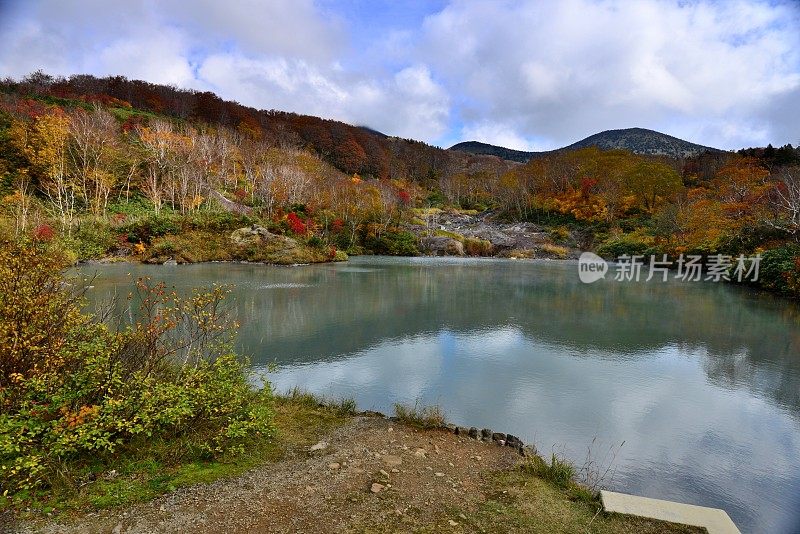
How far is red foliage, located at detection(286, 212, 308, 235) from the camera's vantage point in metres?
33.3

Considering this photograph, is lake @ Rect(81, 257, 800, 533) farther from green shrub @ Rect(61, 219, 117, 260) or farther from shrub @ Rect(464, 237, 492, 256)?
shrub @ Rect(464, 237, 492, 256)

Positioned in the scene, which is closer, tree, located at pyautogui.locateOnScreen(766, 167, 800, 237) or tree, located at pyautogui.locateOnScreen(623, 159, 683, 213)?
tree, located at pyautogui.locateOnScreen(766, 167, 800, 237)

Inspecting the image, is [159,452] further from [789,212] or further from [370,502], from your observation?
[789,212]

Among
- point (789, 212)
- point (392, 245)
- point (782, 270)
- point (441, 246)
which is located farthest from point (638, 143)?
point (782, 270)

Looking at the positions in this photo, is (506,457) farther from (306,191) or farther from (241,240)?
(306,191)

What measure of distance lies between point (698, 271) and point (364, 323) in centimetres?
2493

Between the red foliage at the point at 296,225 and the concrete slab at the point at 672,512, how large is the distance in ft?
102

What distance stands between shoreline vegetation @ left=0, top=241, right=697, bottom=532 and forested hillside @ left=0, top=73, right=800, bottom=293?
14.8 m

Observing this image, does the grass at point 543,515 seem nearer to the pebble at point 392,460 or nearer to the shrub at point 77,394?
the pebble at point 392,460

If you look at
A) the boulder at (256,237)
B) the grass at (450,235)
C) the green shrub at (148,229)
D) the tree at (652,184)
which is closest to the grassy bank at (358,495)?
the boulder at (256,237)

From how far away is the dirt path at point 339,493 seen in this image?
129 inches

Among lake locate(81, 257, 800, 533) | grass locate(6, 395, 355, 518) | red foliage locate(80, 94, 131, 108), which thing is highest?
red foliage locate(80, 94, 131, 108)

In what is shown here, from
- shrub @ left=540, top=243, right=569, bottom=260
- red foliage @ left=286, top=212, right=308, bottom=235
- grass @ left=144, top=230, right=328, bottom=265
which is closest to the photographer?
grass @ left=144, top=230, right=328, bottom=265

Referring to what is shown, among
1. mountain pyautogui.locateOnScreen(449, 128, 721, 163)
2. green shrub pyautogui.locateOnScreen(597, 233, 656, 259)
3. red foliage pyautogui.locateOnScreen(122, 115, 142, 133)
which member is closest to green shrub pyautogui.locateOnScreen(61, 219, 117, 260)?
red foliage pyautogui.locateOnScreen(122, 115, 142, 133)
